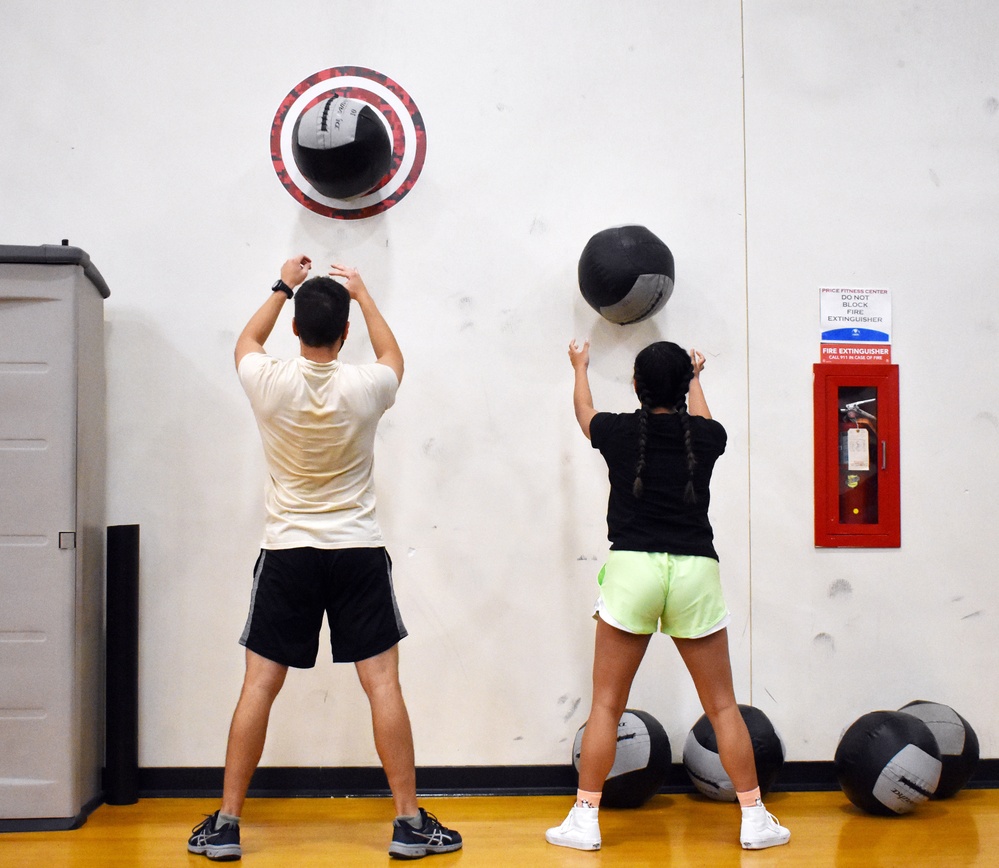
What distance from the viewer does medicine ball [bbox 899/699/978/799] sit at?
257cm

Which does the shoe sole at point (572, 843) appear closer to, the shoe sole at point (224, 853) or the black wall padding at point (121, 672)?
the shoe sole at point (224, 853)

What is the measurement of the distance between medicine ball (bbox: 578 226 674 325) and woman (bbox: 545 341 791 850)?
38 centimetres

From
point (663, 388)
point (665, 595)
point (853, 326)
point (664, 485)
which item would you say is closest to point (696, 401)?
point (663, 388)

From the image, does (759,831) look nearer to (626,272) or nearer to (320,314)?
(626,272)

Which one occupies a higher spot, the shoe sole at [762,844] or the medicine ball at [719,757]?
the medicine ball at [719,757]

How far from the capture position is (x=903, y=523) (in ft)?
9.52

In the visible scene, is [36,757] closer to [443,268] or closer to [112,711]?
[112,711]

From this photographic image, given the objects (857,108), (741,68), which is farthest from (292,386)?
(857,108)

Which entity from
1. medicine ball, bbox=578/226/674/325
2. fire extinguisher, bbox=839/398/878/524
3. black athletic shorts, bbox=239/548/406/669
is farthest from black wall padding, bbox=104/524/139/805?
fire extinguisher, bbox=839/398/878/524

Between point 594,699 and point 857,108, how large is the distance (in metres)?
2.12

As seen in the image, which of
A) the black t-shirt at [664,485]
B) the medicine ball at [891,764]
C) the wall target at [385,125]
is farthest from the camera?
the wall target at [385,125]

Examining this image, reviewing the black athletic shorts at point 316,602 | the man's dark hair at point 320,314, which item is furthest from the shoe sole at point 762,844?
the man's dark hair at point 320,314

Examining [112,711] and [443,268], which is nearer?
[112,711]

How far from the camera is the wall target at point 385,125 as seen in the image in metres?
2.86
